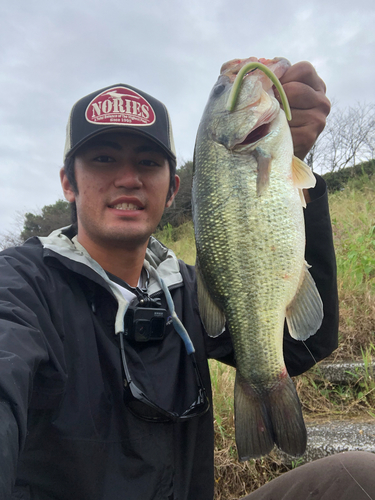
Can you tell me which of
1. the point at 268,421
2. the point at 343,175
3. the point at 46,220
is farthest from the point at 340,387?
the point at 46,220

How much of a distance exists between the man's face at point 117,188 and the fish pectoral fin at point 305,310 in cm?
88

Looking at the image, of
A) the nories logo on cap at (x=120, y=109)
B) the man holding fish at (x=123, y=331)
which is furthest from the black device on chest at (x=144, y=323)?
the nories logo on cap at (x=120, y=109)

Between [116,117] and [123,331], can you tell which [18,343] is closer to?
[123,331]

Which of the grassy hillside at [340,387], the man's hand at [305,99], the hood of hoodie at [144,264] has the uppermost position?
the man's hand at [305,99]

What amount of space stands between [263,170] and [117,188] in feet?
2.61

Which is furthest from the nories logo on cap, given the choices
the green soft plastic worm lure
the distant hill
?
the distant hill

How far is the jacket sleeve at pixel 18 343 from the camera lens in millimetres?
881

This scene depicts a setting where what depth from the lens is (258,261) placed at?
1454 millimetres

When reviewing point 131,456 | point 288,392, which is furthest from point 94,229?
point 288,392

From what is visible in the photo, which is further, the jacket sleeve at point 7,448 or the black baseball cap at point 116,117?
the black baseball cap at point 116,117

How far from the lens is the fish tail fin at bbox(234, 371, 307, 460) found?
1.36m

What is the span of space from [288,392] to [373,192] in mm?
6663

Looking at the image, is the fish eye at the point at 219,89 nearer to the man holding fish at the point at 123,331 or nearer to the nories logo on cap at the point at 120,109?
the man holding fish at the point at 123,331

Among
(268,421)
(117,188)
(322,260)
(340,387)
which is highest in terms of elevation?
(117,188)
